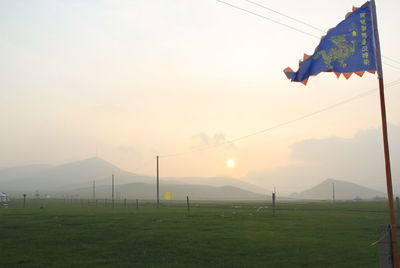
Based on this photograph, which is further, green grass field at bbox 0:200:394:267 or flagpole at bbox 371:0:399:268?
green grass field at bbox 0:200:394:267

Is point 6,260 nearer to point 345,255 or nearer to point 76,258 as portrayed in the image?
point 76,258

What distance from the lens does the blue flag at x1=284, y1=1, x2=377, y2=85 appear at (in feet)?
35.5

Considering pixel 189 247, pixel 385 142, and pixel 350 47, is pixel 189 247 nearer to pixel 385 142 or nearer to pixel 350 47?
pixel 385 142

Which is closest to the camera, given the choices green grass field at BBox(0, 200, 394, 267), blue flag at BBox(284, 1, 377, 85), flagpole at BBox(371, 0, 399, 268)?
flagpole at BBox(371, 0, 399, 268)


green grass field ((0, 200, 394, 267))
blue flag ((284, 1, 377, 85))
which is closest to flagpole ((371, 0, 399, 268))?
blue flag ((284, 1, 377, 85))

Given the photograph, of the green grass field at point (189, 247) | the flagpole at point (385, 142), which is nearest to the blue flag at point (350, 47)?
the flagpole at point (385, 142)

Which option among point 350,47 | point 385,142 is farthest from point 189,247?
point 350,47

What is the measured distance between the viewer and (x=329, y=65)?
37.3ft

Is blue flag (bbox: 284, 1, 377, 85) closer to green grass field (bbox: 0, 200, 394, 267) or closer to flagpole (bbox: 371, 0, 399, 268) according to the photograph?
flagpole (bbox: 371, 0, 399, 268)

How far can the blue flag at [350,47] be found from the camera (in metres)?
10.8

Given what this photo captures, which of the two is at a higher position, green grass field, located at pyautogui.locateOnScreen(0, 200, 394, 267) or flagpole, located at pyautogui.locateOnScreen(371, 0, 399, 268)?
flagpole, located at pyautogui.locateOnScreen(371, 0, 399, 268)

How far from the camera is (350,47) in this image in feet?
36.2

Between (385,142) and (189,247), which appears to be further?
(189,247)

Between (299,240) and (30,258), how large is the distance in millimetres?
12870
